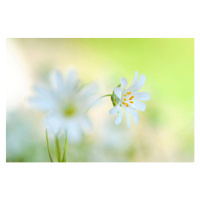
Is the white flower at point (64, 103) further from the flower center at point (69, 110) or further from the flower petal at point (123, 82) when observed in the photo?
the flower petal at point (123, 82)

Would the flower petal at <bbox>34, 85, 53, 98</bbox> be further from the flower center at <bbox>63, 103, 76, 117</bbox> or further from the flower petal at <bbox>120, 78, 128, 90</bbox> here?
the flower petal at <bbox>120, 78, 128, 90</bbox>

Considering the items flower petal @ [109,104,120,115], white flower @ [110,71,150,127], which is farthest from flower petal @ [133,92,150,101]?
flower petal @ [109,104,120,115]

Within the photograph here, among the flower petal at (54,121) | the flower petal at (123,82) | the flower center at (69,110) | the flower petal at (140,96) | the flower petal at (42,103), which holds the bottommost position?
the flower petal at (54,121)

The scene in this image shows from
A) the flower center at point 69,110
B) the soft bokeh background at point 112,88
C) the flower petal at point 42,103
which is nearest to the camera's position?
the flower petal at point 42,103

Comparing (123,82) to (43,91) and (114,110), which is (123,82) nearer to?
(114,110)

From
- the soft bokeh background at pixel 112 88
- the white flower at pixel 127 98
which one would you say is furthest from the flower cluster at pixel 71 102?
the soft bokeh background at pixel 112 88

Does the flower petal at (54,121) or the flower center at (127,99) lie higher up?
the flower center at (127,99)
